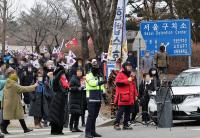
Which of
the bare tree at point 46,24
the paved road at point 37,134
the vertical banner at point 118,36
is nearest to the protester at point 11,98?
the paved road at point 37,134

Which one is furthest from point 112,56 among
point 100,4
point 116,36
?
point 100,4

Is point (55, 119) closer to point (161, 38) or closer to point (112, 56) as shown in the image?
point (112, 56)

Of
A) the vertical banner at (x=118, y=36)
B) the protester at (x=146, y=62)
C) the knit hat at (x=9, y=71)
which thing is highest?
the vertical banner at (x=118, y=36)

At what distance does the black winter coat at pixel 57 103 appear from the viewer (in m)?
15.6

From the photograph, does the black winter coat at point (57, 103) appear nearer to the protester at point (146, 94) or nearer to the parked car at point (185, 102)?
the parked car at point (185, 102)

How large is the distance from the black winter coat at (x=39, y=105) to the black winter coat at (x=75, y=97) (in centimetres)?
192

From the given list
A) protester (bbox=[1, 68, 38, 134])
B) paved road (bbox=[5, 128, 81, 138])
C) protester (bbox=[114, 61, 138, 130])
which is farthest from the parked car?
protester (bbox=[1, 68, 38, 134])

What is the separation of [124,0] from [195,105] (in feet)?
24.7

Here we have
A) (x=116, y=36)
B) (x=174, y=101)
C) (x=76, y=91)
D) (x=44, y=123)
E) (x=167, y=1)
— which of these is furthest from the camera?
(x=167, y=1)

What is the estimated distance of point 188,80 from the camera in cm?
1925

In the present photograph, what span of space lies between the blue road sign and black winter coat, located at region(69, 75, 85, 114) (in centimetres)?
1131

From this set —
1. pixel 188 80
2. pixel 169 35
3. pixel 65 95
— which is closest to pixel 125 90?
pixel 65 95

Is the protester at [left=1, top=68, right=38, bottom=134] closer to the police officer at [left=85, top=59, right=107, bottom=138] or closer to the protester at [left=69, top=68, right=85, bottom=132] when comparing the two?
the protester at [left=69, top=68, right=85, bottom=132]

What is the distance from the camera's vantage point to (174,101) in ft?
58.5
